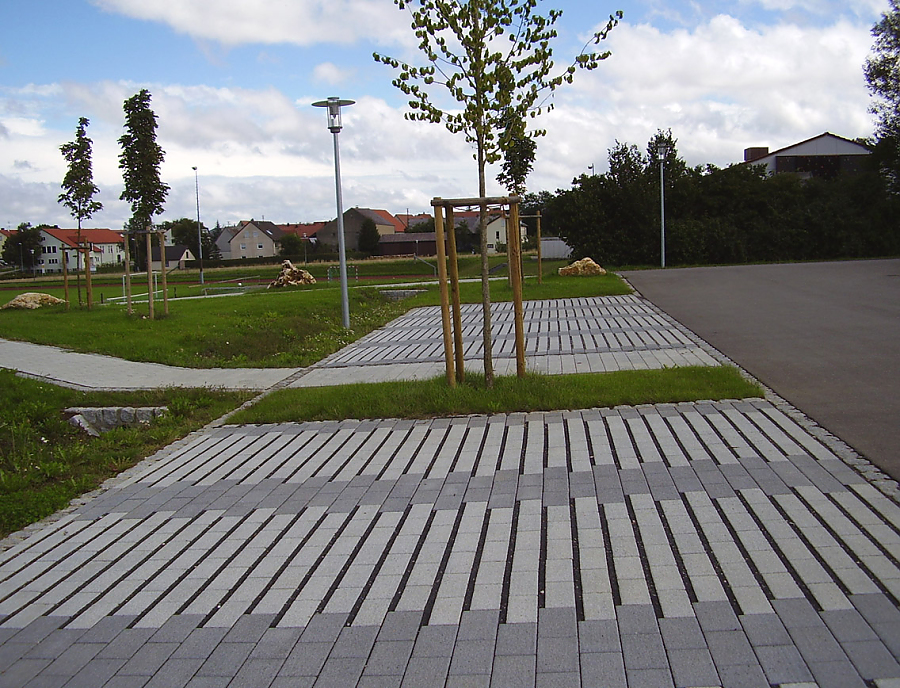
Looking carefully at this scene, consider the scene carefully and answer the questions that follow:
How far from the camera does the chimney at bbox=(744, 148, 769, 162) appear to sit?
2154 inches

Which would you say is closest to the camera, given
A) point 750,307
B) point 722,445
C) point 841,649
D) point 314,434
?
point 841,649

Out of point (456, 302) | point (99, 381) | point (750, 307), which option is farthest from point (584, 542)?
point (750, 307)

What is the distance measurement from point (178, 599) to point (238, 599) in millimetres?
355

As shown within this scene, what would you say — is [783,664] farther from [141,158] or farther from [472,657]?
[141,158]

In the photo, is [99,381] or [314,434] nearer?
[314,434]

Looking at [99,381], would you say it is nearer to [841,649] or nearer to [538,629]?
[538,629]

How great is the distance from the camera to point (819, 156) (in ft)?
167

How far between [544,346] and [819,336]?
395 centimetres

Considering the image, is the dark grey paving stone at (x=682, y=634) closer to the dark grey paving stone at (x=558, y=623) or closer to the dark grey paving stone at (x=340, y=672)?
the dark grey paving stone at (x=558, y=623)

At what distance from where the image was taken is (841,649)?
10.8ft

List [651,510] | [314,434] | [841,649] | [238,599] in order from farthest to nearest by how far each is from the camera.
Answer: [314,434] < [651,510] < [238,599] < [841,649]

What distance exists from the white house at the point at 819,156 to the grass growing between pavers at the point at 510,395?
152ft

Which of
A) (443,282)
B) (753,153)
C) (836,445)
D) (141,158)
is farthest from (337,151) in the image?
(753,153)

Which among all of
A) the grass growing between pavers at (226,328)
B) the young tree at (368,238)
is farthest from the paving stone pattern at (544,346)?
the young tree at (368,238)
